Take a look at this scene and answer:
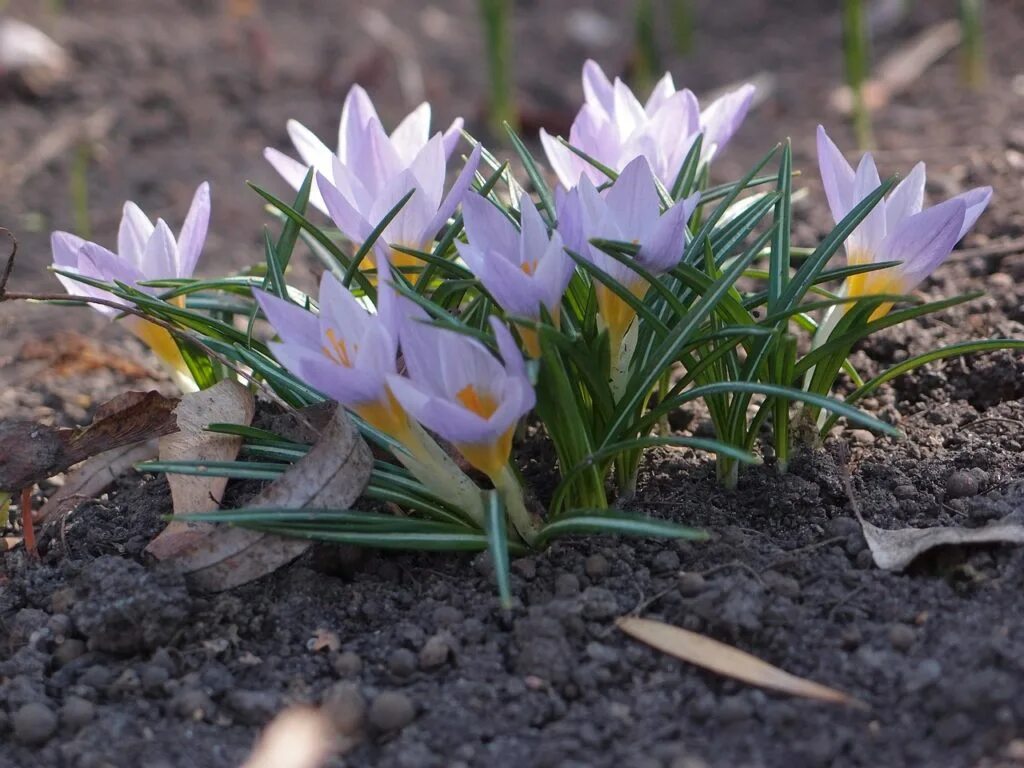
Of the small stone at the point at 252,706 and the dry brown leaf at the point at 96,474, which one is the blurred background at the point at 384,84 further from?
the small stone at the point at 252,706

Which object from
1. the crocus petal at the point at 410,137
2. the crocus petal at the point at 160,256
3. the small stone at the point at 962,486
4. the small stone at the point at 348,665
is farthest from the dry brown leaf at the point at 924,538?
the crocus petal at the point at 160,256

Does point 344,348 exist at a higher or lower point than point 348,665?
higher

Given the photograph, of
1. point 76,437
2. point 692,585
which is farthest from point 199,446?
point 692,585

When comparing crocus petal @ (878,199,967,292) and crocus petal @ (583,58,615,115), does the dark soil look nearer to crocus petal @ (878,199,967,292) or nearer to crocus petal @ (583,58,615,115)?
crocus petal @ (878,199,967,292)

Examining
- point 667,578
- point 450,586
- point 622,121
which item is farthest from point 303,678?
point 622,121

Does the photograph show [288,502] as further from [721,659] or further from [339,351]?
[721,659]

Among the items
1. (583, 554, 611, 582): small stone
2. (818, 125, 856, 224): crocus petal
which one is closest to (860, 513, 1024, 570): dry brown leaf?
(583, 554, 611, 582): small stone
